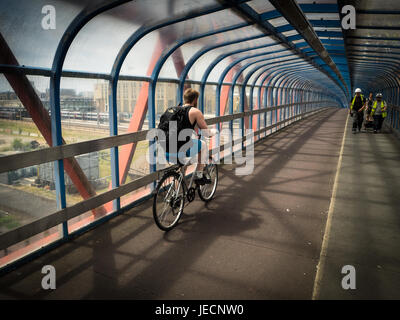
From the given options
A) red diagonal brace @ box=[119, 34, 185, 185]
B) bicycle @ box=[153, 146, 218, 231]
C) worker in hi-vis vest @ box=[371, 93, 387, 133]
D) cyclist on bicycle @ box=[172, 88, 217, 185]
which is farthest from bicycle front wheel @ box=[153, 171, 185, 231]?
worker in hi-vis vest @ box=[371, 93, 387, 133]

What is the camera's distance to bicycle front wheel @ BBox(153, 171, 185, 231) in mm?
4051

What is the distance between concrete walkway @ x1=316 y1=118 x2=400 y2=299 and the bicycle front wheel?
73.4 inches

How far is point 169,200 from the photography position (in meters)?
4.20

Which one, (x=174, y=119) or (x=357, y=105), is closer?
(x=174, y=119)

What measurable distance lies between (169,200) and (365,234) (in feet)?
7.69

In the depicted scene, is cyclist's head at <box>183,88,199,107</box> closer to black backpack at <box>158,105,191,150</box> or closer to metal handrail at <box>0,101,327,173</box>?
black backpack at <box>158,105,191,150</box>

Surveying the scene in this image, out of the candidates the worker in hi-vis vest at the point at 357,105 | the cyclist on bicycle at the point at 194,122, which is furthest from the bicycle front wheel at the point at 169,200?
the worker in hi-vis vest at the point at 357,105

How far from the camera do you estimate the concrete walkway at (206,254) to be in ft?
9.45

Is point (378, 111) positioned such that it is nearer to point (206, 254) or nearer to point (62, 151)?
point (206, 254)

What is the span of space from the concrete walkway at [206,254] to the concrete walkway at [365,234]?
0.21ft

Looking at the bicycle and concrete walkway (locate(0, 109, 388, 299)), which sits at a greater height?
the bicycle

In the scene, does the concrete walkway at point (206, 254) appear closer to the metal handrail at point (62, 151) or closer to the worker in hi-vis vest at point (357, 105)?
the metal handrail at point (62, 151)

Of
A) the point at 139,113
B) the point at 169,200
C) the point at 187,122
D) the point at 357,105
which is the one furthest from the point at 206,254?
the point at 357,105
